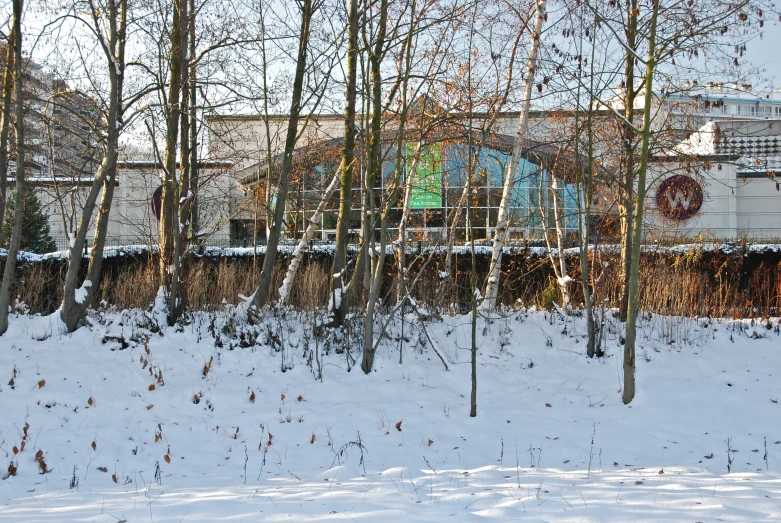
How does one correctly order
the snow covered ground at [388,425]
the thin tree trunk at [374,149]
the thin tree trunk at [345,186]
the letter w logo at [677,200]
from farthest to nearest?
the letter w logo at [677,200] → the thin tree trunk at [345,186] → the thin tree trunk at [374,149] → the snow covered ground at [388,425]

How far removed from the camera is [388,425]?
6.55m

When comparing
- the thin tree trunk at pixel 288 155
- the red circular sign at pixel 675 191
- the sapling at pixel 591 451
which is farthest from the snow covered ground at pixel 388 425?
the red circular sign at pixel 675 191

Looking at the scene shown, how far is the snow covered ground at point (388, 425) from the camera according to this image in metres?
4.40

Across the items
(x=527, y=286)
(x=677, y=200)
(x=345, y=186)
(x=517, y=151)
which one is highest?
(x=677, y=200)

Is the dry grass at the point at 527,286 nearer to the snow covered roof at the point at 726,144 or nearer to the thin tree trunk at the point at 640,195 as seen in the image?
the snow covered roof at the point at 726,144

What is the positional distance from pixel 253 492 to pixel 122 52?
663cm

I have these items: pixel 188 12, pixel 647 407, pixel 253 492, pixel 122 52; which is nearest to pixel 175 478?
pixel 253 492

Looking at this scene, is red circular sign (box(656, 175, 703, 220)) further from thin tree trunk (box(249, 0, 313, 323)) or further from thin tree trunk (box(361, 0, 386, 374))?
thin tree trunk (box(249, 0, 313, 323))

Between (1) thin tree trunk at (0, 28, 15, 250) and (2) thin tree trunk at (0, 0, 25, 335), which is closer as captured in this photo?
(2) thin tree trunk at (0, 0, 25, 335)

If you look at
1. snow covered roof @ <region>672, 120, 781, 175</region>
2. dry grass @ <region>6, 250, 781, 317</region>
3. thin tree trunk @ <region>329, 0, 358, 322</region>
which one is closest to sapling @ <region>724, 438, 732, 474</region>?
dry grass @ <region>6, 250, 781, 317</region>

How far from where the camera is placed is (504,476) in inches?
202

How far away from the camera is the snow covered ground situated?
440 cm

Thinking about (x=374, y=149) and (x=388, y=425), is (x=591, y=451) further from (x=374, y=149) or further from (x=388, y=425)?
(x=374, y=149)

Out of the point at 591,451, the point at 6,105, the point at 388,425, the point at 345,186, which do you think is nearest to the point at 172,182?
the point at 6,105
